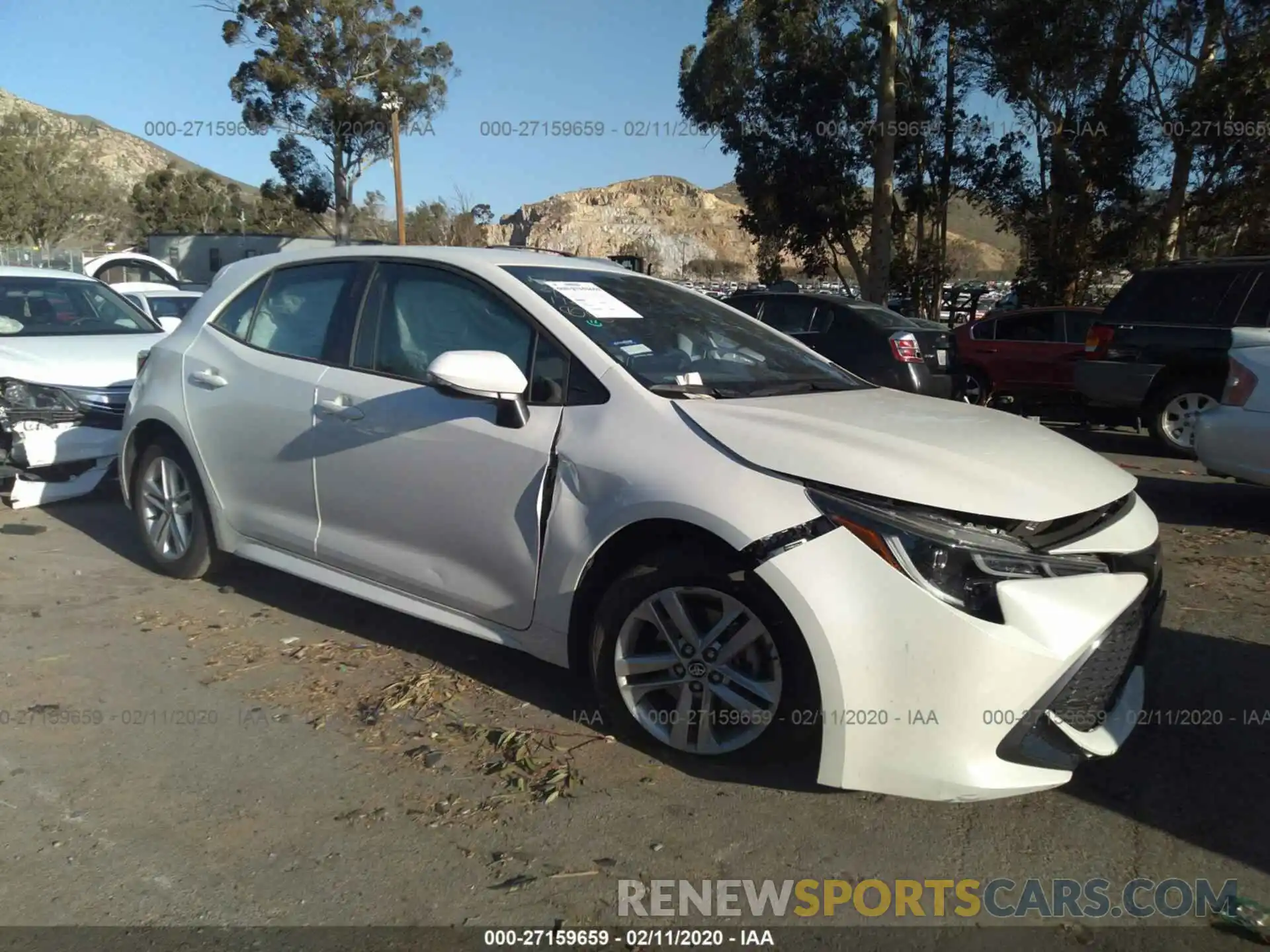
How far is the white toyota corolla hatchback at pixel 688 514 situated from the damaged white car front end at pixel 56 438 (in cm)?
239

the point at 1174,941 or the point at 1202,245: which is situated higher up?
the point at 1202,245

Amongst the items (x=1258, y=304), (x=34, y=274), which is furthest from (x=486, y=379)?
(x=1258, y=304)

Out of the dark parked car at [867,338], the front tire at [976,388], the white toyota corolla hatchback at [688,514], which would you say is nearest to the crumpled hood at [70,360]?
the white toyota corolla hatchback at [688,514]

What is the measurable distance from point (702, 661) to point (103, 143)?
12523cm

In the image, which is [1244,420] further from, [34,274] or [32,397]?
[34,274]

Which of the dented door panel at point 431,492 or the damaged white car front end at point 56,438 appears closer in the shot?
the dented door panel at point 431,492

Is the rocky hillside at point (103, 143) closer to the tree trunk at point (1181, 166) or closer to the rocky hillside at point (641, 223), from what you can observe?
the rocky hillside at point (641, 223)

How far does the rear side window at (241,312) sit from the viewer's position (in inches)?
187

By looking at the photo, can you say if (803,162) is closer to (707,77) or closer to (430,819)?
(707,77)

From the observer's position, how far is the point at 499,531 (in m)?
3.53

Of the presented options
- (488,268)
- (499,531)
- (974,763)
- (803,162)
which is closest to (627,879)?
(974,763)

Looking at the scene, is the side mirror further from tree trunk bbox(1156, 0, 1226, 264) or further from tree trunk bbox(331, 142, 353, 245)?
tree trunk bbox(331, 142, 353, 245)

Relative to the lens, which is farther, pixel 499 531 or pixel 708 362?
pixel 708 362

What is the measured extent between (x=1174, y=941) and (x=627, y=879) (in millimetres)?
1355
